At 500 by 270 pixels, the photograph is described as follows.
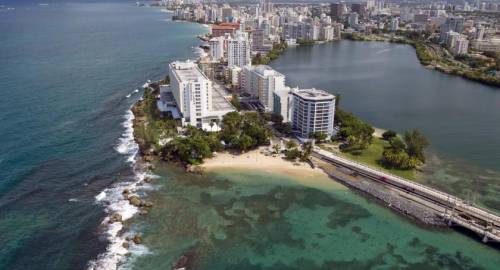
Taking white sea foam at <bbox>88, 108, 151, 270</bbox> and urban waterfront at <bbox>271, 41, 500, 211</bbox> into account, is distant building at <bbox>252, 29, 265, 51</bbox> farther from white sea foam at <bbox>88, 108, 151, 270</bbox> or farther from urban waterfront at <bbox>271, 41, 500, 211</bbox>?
white sea foam at <bbox>88, 108, 151, 270</bbox>

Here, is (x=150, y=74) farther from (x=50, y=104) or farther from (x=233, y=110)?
(x=233, y=110)

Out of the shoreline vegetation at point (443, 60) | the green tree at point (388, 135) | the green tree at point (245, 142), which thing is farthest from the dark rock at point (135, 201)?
the shoreline vegetation at point (443, 60)

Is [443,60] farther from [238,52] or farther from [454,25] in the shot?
[238,52]

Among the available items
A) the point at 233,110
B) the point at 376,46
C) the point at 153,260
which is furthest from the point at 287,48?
the point at 153,260

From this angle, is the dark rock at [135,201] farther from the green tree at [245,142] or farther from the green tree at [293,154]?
the green tree at [293,154]

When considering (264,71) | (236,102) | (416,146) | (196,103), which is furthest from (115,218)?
(264,71)

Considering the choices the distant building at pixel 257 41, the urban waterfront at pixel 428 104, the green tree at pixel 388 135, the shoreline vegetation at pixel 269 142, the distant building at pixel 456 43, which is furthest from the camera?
the distant building at pixel 257 41
